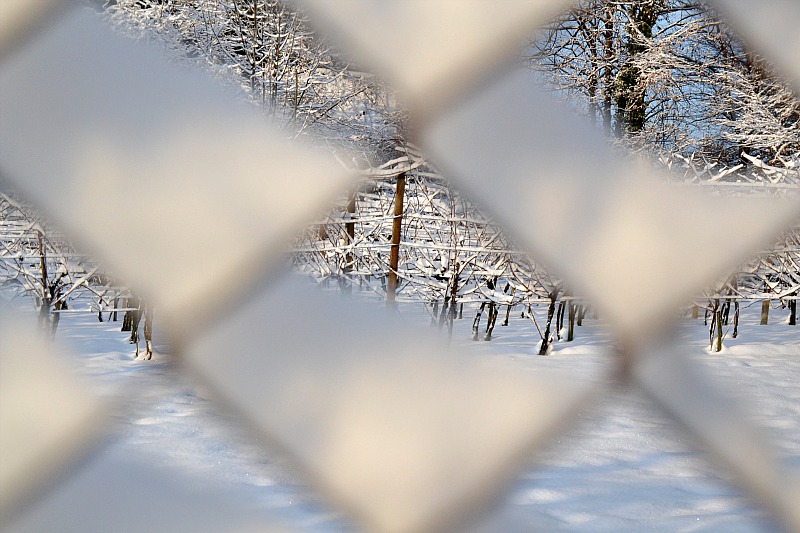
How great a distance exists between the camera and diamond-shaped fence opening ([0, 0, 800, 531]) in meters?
0.18

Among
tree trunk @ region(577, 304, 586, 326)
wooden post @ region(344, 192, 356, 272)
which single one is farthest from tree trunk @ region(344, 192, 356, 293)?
tree trunk @ region(577, 304, 586, 326)

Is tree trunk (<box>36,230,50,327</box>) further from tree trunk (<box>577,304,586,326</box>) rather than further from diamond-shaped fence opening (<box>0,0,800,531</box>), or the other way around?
tree trunk (<box>577,304,586,326</box>)

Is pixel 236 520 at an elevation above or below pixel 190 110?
below

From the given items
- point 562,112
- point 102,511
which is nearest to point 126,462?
point 102,511

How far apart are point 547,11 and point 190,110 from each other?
11 cm

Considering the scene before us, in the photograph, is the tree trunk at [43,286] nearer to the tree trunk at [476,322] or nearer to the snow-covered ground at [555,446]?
the snow-covered ground at [555,446]

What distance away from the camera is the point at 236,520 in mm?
191

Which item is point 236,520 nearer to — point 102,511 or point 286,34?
point 102,511

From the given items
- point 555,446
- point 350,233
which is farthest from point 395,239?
point 555,446

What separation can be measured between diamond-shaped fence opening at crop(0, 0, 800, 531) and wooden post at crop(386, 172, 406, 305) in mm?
59

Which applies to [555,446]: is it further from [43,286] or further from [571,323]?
[43,286]

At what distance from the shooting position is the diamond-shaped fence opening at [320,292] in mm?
180

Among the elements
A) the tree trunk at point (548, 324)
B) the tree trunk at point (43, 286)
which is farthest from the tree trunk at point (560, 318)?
the tree trunk at point (43, 286)

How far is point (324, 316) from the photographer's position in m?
0.19
